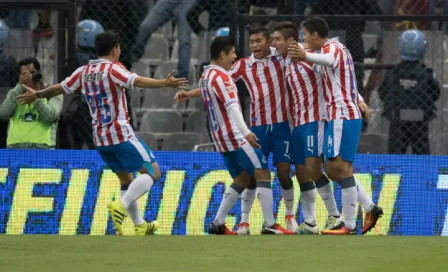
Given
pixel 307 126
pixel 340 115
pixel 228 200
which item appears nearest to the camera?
pixel 340 115

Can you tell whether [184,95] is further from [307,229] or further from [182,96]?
[307,229]

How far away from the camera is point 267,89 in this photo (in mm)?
11461

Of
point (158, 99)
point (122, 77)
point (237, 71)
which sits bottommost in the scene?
point (158, 99)

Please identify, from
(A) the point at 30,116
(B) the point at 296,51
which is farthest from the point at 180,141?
(B) the point at 296,51

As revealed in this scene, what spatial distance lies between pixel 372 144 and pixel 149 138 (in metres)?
2.83

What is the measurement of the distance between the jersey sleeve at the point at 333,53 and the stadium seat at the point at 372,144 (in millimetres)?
3277

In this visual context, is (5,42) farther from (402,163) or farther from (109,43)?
(402,163)

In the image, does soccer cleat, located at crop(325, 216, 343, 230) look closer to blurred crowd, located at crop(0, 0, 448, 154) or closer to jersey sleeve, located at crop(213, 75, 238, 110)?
jersey sleeve, located at crop(213, 75, 238, 110)

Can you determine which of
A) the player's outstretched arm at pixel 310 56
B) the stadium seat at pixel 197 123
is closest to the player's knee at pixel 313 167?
the player's outstretched arm at pixel 310 56

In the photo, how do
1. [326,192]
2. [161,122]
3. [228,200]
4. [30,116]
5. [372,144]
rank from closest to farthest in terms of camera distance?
1. [326,192]
2. [228,200]
3. [30,116]
4. [372,144]
5. [161,122]

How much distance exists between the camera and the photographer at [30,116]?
42.1 ft

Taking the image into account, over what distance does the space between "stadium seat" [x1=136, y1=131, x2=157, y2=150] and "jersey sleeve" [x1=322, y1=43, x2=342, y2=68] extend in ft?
13.7

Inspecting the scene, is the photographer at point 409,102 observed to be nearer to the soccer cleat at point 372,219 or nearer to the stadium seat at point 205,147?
the stadium seat at point 205,147
